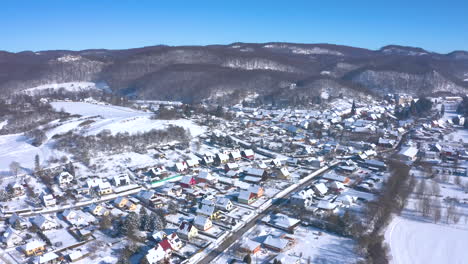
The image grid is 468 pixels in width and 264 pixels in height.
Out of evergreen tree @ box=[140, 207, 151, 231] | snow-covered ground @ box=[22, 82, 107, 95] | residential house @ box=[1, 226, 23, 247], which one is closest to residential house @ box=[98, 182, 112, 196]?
residential house @ box=[1, 226, 23, 247]

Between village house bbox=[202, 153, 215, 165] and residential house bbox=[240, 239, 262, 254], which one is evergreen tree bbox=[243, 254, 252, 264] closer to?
residential house bbox=[240, 239, 262, 254]

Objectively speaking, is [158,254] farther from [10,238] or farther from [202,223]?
[10,238]

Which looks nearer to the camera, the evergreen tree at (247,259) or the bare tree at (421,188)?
the evergreen tree at (247,259)

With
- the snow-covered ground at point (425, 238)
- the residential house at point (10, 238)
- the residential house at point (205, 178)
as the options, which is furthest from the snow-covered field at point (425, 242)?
the residential house at point (10, 238)

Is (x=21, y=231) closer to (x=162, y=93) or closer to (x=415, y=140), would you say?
(x=415, y=140)

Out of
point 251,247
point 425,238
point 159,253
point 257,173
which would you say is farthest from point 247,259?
point 257,173

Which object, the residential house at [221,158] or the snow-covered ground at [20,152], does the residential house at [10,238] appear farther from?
the residential house at [221,158]

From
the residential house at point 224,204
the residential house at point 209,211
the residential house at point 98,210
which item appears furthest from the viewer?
the residential house at point 224,204

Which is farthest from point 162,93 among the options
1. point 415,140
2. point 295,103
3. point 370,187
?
point 370,187
